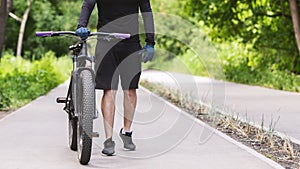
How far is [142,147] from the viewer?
8.01 m

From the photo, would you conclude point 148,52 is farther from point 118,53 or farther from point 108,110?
point 108,110

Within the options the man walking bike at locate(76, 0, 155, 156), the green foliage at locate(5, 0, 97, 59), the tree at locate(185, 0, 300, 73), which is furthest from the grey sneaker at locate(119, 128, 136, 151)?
the green foliage at locate(5, 0, 97, 59)

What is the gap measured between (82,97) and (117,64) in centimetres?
86

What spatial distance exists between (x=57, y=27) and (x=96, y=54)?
118ft

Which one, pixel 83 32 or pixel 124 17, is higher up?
pixel 124 17

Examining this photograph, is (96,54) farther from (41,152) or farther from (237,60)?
(237,60)

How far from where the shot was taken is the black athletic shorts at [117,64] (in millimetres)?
7320

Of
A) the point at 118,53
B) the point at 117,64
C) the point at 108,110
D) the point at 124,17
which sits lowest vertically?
the point at 108,110

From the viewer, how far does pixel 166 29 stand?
52.0m

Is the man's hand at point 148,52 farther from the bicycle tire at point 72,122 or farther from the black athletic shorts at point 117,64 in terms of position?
the bicycle tire at point 72,122

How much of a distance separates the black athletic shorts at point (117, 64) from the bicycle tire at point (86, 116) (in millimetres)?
513

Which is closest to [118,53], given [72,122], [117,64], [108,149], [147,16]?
[117,64]

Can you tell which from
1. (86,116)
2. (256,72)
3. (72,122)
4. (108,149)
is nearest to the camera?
(86,116)

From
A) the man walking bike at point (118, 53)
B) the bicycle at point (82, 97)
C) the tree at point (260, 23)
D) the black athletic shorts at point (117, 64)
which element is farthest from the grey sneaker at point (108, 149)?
the tree at point (260, 23)
